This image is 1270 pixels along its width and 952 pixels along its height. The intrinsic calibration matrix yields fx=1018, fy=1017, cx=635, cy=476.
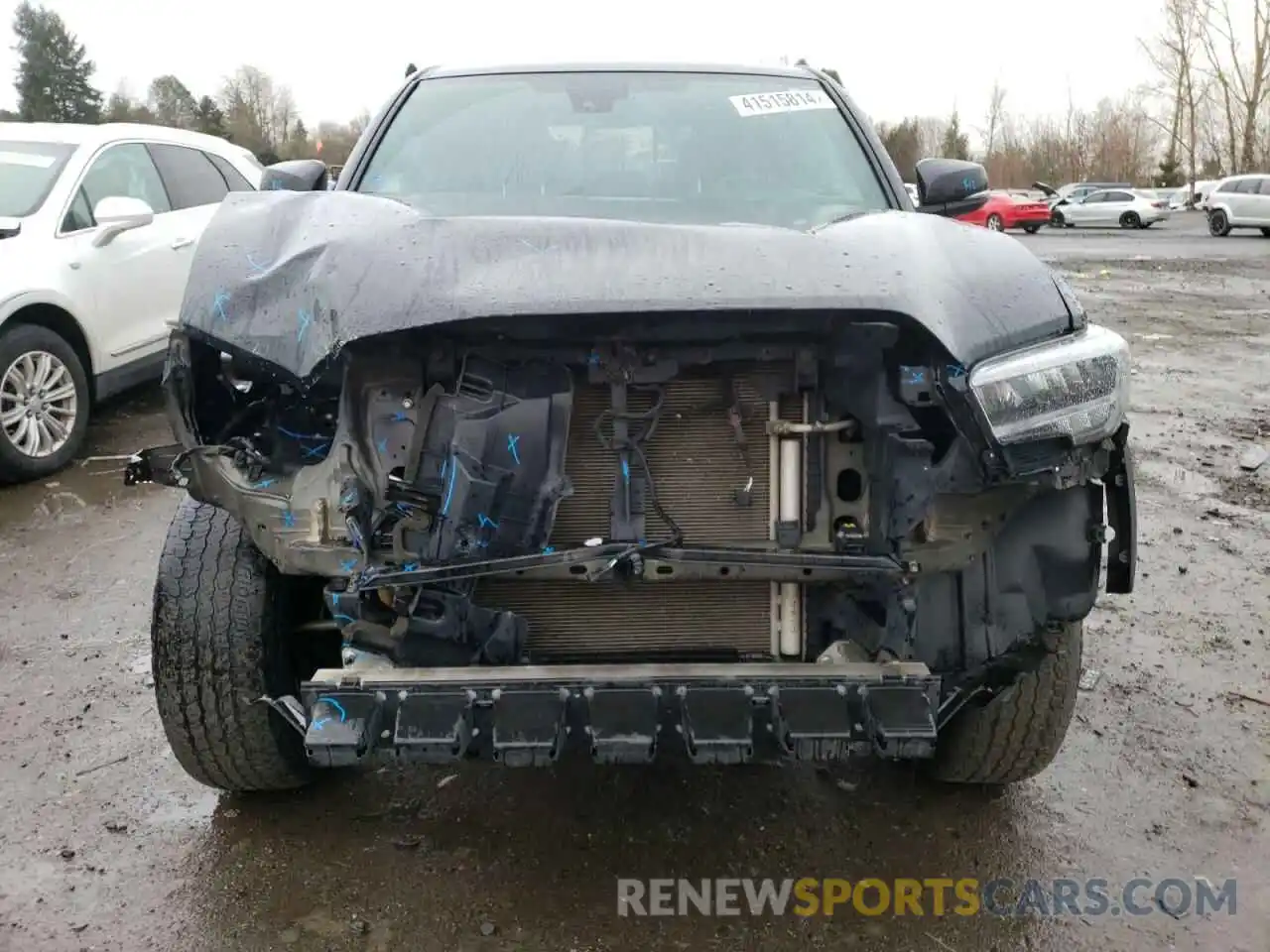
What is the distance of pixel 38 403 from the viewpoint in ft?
16.8

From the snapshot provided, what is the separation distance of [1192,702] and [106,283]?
5.51 meters

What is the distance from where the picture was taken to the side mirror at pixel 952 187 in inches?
137

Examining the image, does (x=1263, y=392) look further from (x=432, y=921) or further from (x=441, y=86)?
(x=432, y=921)

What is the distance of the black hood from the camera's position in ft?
6.17

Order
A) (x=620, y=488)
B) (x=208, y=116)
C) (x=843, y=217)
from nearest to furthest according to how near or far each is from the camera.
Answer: (x=620, y=488)
(x=843, y=217)
(x=208, y=116)

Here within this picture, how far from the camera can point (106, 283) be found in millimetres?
5582

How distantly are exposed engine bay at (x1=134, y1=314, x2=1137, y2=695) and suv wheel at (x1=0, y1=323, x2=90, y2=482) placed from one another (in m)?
3.45

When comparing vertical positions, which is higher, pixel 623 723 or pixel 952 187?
pixel 952 187

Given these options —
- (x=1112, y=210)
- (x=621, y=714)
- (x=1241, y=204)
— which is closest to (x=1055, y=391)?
(x=621, y=714)

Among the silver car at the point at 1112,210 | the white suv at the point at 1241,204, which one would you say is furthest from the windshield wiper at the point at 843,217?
the silver car at the point at 1112,210

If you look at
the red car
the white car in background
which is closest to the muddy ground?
the white car in background

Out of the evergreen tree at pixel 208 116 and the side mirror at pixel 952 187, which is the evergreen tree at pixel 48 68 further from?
the side mirror at pixel 952 187

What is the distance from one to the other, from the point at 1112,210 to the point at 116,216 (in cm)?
3411

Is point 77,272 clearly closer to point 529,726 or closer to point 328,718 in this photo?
point 328,718
